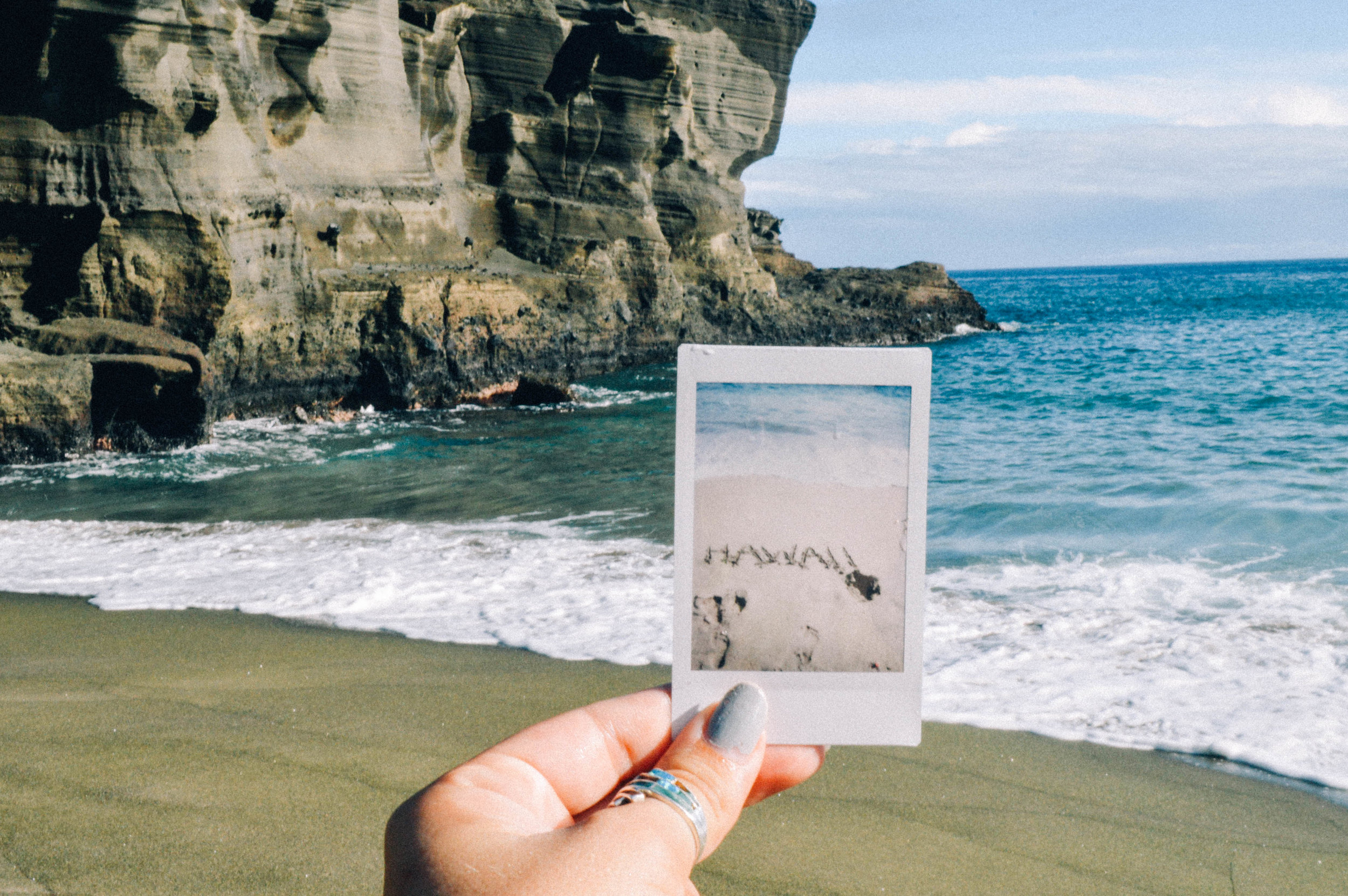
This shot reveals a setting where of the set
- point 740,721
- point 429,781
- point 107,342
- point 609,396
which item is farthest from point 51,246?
point 740,721

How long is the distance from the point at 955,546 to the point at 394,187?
15746mm

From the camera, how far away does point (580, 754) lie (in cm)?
142

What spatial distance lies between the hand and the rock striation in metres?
12.8

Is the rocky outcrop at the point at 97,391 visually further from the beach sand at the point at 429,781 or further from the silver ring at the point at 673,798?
the silver ring at the point at 673,798

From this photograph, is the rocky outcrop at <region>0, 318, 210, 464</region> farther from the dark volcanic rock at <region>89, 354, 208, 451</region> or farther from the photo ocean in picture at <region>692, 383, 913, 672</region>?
the photo ocean in picture at <region>692, 383, 913, 672</region>

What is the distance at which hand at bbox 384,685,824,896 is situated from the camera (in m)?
1.14

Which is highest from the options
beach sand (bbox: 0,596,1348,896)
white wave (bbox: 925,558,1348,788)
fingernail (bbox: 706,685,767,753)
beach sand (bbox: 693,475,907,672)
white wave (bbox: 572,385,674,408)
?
beach sand (bbox: 693,475,907,672)

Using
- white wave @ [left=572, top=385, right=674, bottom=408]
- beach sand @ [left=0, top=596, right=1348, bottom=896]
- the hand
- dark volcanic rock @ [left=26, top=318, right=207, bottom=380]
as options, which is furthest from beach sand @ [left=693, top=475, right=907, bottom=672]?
white wave @ [left=572, top=385, right=674, bottom=408]

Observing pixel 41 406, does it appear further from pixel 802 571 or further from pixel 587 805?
pixel 802 571

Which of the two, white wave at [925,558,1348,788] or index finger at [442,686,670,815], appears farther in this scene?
white wave at [925,558,1348,788]

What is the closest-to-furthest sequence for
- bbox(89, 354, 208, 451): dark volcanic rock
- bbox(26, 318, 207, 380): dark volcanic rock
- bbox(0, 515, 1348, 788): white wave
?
bbox(0, 515, 1348, 788): white wave
bbox(89, 354, 208, 451): dark volcanic rock
bbox(26, 318, 207, 380): dark volcanic rock

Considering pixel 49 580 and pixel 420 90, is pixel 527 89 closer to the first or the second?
pixel 420 90

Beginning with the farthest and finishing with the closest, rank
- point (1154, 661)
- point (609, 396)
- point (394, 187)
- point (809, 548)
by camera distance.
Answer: point (609, 396)
point (394, 187)
point (1154, 661)
point (809, 548)

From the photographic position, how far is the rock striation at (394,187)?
1345 cm
